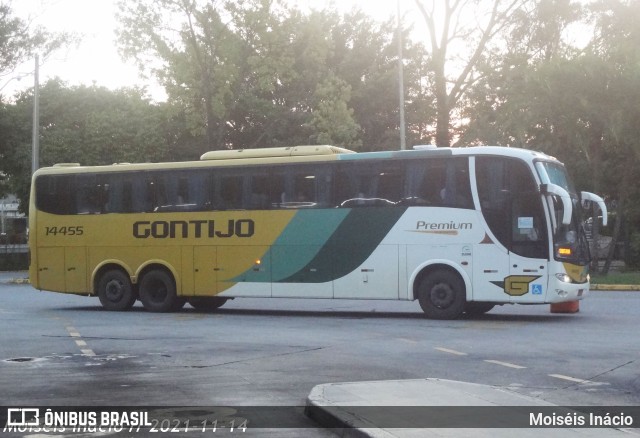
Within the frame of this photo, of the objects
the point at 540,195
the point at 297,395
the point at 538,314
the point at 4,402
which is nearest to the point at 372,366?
the point at 297,395

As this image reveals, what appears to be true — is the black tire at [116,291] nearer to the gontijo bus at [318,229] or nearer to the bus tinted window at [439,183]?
the gontijo bus at [318,229]

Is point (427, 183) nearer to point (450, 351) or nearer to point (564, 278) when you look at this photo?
point (564, 278)

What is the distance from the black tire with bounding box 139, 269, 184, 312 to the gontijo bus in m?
0.03

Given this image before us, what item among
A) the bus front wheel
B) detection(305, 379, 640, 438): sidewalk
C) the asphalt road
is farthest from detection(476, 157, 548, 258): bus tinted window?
detection(305, 379, 640, 438): sidewalk

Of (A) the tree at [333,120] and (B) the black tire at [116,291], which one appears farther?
(A) the tree at [333,120]

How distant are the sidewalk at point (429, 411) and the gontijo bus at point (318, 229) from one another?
402 inches

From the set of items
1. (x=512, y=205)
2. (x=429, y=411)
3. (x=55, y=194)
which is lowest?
(x=429, y=411)

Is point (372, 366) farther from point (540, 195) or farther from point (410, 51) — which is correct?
point (410, 51)

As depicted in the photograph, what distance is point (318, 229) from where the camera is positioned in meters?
22.5

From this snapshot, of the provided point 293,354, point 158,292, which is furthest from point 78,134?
point 293,354

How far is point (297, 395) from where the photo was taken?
10719mm

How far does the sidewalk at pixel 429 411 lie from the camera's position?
7.97 metres

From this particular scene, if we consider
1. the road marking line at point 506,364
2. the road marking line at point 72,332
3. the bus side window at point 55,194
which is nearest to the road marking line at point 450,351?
the road marking line at point 506,364

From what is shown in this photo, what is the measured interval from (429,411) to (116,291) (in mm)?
16818
